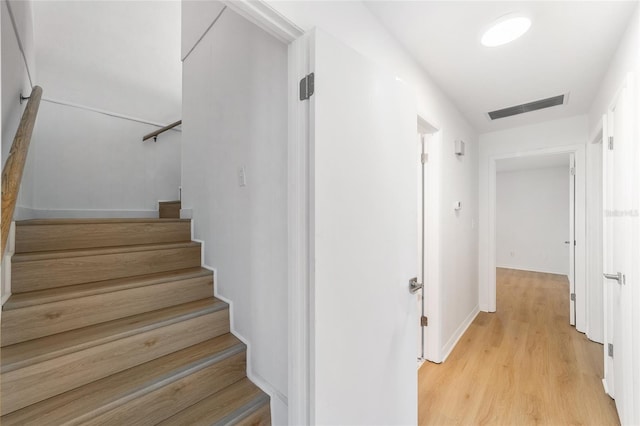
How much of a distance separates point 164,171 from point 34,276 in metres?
2.61

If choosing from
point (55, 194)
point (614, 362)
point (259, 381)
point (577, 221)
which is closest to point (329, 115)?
point (259, 381)

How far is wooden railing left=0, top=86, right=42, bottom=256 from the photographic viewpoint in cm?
83

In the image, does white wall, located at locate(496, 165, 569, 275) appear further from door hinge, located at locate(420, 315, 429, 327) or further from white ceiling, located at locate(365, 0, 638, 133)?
door hinge, located at locate(420, 315, 429, 327)

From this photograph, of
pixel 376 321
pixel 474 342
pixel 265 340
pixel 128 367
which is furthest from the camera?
pixel 474 342

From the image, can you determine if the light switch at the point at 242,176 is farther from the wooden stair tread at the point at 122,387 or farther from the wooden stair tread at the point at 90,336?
the wooden stair tread at the point at 122,387

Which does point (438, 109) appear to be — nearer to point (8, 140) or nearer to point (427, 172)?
point (427, 172)

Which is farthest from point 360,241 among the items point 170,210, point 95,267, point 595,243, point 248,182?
point 595,243

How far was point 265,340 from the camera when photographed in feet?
4.81

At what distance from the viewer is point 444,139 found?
7.73 feet

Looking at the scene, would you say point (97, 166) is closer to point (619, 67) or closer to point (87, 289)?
point (87, 289)

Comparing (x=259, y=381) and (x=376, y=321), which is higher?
(x=376, y=321)

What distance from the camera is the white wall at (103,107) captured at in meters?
2.79

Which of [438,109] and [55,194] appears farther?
[55,194]

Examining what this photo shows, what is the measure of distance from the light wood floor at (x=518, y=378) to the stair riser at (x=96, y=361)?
4.96ft
